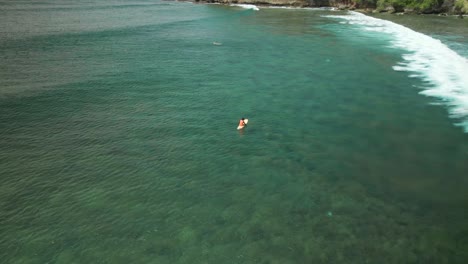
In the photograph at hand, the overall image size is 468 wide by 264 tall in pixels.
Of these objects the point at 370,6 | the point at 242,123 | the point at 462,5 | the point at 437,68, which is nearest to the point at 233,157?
the point at 242,123

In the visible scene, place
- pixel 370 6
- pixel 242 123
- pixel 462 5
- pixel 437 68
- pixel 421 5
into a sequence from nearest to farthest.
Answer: pixel 242 123 → pixel 437 68 → pixel 462 5 → pixel 421 5 → pixel 370 6

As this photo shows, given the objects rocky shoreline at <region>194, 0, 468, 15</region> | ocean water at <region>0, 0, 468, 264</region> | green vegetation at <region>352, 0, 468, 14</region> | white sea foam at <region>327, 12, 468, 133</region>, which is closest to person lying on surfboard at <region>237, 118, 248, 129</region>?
ocean water at <region>0, 0, 468, 264</region>

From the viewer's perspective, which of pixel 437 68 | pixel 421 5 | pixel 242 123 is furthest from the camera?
pixel 421 5

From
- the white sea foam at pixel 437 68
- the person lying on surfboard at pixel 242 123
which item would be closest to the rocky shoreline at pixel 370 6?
the white sea foam at pixel 437 68

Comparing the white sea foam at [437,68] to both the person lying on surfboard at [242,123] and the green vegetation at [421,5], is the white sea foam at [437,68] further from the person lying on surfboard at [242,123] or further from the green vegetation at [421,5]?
the green vegetation at [421,5]

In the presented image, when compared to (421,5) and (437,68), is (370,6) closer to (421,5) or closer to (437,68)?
(421,5)

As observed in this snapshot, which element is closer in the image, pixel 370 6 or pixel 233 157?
pixel 233 157
